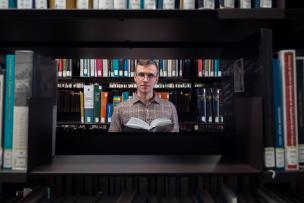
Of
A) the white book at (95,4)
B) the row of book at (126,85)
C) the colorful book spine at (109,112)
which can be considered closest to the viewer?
the white book at (95,4)

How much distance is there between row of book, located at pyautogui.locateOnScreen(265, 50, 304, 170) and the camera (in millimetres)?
808

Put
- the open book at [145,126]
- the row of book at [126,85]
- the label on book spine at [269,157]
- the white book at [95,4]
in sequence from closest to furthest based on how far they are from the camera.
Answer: the label on book spine at [269,157], the white book at [95,4], the open book at [145,126], the row of book at [126,85]

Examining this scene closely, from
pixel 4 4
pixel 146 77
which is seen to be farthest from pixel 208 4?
pixel 146 77

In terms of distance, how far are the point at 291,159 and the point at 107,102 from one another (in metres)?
2.87

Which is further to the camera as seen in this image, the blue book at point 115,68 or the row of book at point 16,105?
the blue book at point 115,68

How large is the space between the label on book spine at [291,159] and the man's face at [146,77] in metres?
2.04

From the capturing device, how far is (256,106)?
0.83m

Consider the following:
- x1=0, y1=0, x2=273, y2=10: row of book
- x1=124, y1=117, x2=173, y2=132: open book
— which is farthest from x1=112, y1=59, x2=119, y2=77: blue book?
x1=0, y1=0, x2=273, y2=10: row of book

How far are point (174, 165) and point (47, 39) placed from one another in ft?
2.16

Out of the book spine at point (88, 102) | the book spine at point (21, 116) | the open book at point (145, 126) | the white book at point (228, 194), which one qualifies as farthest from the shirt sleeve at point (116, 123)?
the book spine at point (21, 116)

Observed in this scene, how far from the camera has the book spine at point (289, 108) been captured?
2.65ft

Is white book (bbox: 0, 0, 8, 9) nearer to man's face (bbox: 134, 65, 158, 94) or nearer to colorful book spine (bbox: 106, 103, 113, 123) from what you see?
man's face (bbox: 134, 65, 158, 94)

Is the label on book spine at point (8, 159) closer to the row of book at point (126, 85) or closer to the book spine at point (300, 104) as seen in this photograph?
the book spine at point (300, 104)

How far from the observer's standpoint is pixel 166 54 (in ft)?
4.35
